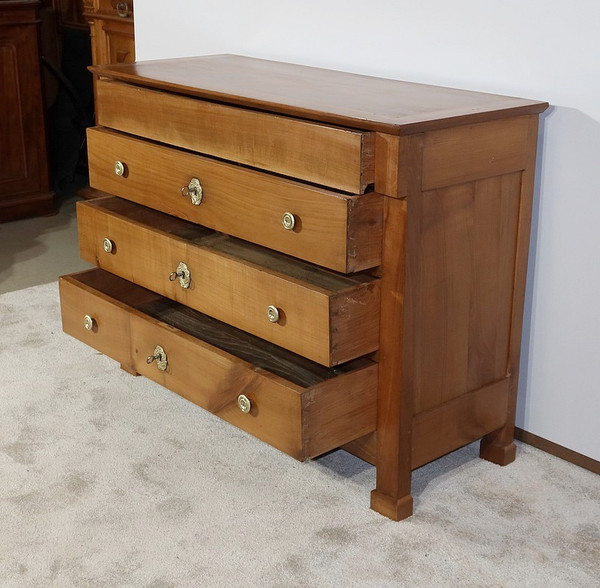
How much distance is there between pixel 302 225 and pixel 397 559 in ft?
1.87

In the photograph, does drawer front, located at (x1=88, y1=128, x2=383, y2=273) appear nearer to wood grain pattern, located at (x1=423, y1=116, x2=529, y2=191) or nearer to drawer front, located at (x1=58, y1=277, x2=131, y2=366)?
wood grain pattern, located at (x1=423, y1=116, x2=529, y2=191)

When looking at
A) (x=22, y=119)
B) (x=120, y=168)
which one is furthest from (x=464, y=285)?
Answer: (x=22, y=119)

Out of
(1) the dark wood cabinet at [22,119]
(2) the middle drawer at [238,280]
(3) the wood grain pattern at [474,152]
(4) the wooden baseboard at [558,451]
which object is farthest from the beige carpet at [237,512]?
(1) the dark wood cabinet at [22,119]

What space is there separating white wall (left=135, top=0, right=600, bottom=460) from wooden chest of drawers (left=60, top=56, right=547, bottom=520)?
0.28 ft

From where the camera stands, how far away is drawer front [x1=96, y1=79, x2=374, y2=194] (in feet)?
4.89

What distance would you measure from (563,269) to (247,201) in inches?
24.2

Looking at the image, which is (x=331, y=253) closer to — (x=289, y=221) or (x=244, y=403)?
(x=289, y=221)

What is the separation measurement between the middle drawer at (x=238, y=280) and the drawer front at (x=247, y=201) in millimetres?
50

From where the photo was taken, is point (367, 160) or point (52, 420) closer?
point (367, 160)

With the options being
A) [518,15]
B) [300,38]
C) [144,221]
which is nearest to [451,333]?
[518,15]

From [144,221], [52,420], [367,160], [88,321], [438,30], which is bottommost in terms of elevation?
[52,420]

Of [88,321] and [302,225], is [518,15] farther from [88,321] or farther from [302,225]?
[88,321]

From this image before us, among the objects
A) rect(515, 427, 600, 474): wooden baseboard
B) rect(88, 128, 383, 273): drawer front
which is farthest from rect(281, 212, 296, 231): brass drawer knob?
rect(515, 427, 600, 474): wooden baseboard

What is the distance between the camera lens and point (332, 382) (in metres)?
1.56
